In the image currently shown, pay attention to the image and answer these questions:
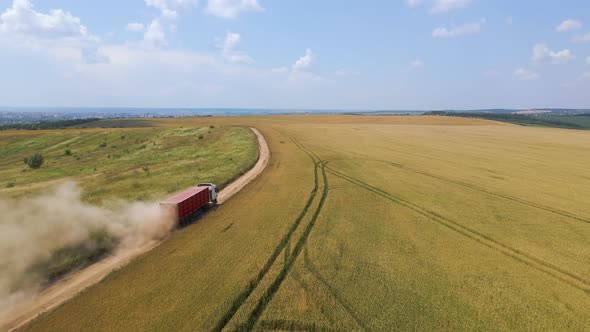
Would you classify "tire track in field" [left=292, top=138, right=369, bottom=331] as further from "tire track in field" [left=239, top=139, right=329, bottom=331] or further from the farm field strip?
the farm field strip

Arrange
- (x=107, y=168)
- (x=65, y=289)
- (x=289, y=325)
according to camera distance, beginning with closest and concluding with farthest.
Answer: (x=289, y=325), (x=65, y=289), (x=107, y=168)

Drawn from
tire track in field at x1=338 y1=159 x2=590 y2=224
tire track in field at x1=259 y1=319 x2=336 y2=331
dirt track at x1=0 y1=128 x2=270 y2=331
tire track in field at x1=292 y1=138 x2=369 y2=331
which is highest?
tire track in field at x1=338 y1=159 x2=590 y2=224

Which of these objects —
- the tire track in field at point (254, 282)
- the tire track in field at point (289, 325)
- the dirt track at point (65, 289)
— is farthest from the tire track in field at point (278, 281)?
the dirt track at point (65, 289)

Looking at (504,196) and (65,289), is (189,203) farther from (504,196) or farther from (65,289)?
(504,196)

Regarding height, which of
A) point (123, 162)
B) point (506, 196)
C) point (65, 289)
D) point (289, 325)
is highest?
point (506, 196)

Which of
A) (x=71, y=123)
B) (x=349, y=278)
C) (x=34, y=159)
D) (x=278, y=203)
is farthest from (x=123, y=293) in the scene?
(x=71, y=123)

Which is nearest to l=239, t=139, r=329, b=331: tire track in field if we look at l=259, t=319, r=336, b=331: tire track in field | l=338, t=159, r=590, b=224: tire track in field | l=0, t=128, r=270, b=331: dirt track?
l=259, t=319, r=336, b=331: tire track in field

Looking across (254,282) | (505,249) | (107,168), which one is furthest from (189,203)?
(107,168)
